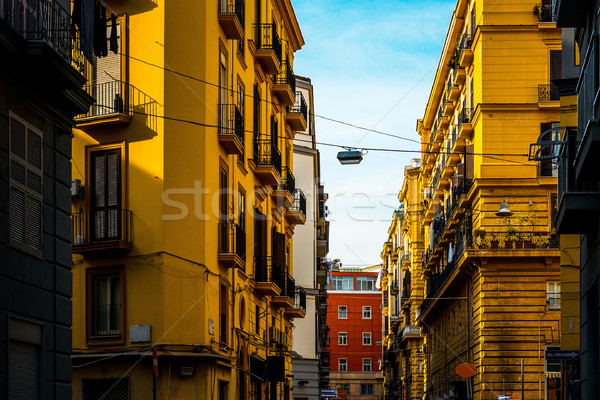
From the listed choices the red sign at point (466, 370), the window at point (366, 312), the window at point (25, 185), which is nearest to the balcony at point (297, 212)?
the red sign at point (466, 370)

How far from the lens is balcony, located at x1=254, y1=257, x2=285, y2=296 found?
33.1 meters

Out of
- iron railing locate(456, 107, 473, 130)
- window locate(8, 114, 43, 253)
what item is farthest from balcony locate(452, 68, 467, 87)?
window locate(8, 114, 43, 253)

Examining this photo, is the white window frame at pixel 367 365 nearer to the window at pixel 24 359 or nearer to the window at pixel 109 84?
the window at pixel 109 84

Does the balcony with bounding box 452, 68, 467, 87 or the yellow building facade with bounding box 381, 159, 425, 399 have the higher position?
the balcony with bounding box 452, 68, 467, 87

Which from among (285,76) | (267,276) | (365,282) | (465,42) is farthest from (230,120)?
(365,282)

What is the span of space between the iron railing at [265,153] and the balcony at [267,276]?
10.7 feet

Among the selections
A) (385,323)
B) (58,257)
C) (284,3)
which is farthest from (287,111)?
(385,323)

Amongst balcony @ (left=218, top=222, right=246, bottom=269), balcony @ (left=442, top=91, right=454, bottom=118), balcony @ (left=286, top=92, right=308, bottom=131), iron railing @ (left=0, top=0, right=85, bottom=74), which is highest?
balcony @ (left=442, top=91, right=454, bottom=118)

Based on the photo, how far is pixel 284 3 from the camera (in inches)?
1559

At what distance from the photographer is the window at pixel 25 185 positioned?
13.9 metres

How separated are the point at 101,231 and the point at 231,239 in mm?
4422

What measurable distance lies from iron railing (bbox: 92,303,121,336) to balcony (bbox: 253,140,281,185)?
9503mm

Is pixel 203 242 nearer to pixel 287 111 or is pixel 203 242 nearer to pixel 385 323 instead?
pixel 287 111

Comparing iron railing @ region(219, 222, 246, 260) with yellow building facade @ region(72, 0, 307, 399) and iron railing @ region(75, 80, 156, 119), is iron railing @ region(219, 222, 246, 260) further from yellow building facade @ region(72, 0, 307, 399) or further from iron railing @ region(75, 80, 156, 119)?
iron railing @ region(75, 80, 156, 119)
